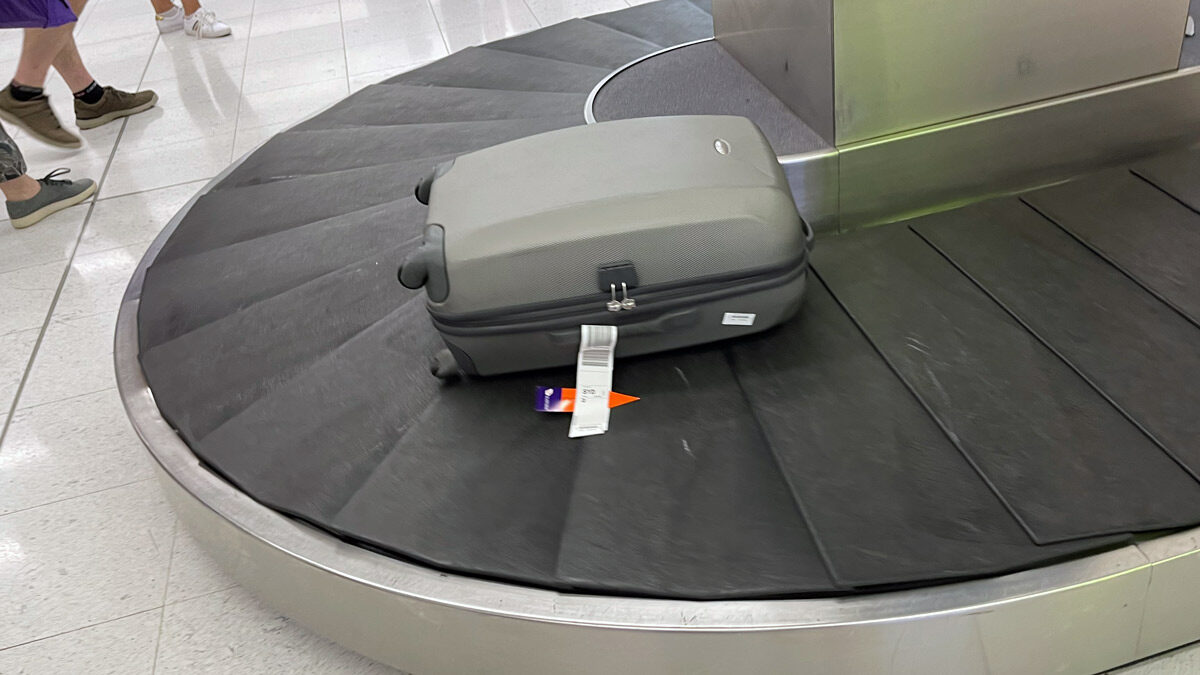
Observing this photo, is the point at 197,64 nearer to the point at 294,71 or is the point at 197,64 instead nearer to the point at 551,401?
the point at 294,71

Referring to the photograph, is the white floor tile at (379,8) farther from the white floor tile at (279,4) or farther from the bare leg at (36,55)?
the bare leg at (36,55)

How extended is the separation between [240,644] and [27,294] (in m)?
1.87

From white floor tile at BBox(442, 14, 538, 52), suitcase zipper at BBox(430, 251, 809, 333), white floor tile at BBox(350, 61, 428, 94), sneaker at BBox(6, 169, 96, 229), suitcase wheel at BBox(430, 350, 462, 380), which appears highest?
suitcase zipper at BBox(430, 251, 809, 333)

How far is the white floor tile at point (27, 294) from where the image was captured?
2.78 meters

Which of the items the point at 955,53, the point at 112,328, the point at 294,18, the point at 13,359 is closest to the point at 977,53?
the point at 955,53

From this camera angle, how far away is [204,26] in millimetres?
5328

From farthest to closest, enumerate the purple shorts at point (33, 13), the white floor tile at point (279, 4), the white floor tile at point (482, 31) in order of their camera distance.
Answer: the white floor tile at point (279, 4), the white floor tile at point (482, 31), the purple shorts at point (33, 13)

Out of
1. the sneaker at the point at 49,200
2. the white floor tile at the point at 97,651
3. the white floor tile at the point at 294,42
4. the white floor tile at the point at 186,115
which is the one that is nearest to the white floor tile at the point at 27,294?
the sneaker at the point at 49,200

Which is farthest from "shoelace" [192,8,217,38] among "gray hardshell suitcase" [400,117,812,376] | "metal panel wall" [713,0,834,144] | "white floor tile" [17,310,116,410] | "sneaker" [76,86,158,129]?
"gray hardshell suitcase" [400,117,812,376]

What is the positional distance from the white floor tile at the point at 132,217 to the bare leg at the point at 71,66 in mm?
1030

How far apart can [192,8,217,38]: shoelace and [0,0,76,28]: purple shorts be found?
1876 mm

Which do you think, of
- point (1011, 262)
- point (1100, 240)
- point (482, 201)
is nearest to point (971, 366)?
point (1011, 262)

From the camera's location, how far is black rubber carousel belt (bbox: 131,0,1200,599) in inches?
51.6

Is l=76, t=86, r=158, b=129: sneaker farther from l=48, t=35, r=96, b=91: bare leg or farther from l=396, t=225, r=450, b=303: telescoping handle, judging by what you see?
l=396, t=225, r=450, b=303: telescoping handle
